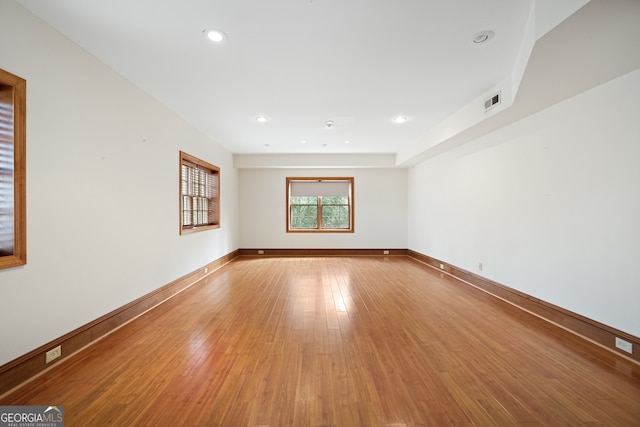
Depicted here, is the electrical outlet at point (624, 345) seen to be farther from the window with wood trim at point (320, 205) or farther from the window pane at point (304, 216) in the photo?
the window pane at point (304, 216)

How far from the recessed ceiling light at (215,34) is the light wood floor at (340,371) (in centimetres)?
274

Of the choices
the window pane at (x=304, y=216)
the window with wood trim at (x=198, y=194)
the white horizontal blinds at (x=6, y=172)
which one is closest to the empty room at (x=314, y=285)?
the white horizontal blinds at (x=6, y=172)

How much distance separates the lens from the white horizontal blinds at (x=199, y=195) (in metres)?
4.94

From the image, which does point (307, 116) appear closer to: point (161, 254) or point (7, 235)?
point (161, 254)

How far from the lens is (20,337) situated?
6.63 ft

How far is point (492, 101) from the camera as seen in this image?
336 centimetres

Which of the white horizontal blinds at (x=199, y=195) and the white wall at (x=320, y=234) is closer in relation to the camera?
the white horizontal blinds at (x=199, y=195)

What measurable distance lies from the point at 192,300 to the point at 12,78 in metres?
3.01

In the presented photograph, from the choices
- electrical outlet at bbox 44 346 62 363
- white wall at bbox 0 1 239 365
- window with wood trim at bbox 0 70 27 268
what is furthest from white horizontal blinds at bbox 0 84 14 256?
electrical outlet at bbox 44 346 62 363

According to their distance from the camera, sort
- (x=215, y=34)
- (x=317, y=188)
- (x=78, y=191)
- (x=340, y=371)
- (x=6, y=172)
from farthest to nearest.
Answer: (x=317, y=188) → (x=78, y=191) → (x=215, y=34) → (x=340, y=371) → (x=6, y=172)

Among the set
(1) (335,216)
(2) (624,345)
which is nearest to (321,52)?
(2) (624,345)

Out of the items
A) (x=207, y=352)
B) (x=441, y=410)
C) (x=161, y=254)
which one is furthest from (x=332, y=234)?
(x=441, y=410)

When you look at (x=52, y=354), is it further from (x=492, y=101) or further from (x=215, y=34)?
(x=492, y=101)

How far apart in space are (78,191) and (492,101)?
14.6 feet
